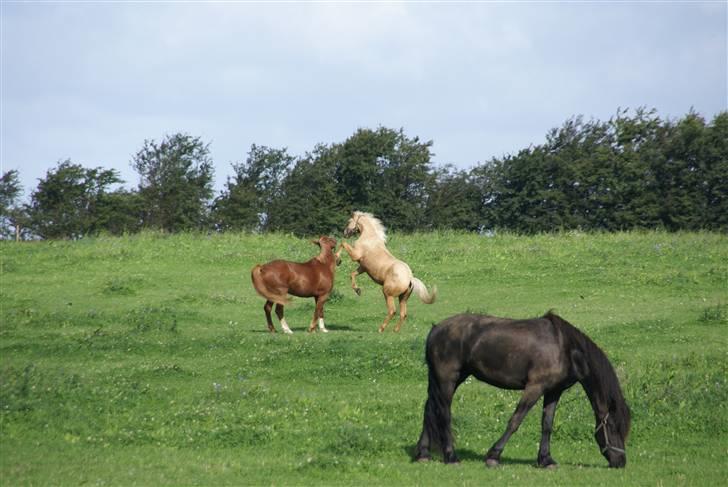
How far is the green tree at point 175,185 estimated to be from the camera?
72.9 m

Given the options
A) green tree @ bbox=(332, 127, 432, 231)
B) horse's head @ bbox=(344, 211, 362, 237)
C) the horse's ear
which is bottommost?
the horse's ear

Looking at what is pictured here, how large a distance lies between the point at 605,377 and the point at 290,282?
11.8 m

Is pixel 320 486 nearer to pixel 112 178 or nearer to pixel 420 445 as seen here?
pixel 420 445

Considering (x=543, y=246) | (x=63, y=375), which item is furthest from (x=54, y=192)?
(x=63, y=375)

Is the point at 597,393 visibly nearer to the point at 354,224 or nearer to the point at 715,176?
the point at 354,224

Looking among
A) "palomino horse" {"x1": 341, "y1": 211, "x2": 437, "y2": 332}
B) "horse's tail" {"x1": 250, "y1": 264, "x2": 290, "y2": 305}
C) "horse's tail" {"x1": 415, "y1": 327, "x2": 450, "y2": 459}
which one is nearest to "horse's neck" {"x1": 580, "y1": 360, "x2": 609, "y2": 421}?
"horse's tail" {"x1": 415, "y1": 327, "x2": 450, "y2": 459}

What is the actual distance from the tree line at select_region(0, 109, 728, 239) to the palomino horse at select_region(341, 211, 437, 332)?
123 ft

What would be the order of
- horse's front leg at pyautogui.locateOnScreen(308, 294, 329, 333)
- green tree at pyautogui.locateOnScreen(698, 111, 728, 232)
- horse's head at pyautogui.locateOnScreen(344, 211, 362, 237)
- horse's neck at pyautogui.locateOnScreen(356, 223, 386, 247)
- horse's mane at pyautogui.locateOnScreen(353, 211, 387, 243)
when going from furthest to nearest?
green tree at pyautogui.locateOnScreen(698, 111, 728, 232) → horse's head at pyautogui.locateOnScreen(344, 211, 362, 237) → horse's mane at pyautogui.locateOnScreen(353, 211, 387, 243) → horse's neck at pyautogui.locateOnScreen(356, 223, 386, 247) → horse's front leg at pyautogui.locateOnScreen(308, 294, 329, 333)

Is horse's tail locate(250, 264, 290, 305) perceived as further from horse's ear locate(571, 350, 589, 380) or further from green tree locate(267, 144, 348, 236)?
green tree locate(267, 144, 348, 236)

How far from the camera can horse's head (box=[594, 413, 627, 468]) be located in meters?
12.7

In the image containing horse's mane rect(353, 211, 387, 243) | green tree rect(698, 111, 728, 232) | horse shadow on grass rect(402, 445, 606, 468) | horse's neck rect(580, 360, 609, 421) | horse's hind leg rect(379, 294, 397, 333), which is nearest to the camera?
horse's neck rect(580, 360, 609, 421)

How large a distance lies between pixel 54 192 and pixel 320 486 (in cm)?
6227

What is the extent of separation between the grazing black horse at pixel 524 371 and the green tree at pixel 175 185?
58.9 m

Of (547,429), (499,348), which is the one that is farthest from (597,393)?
(499,348)
